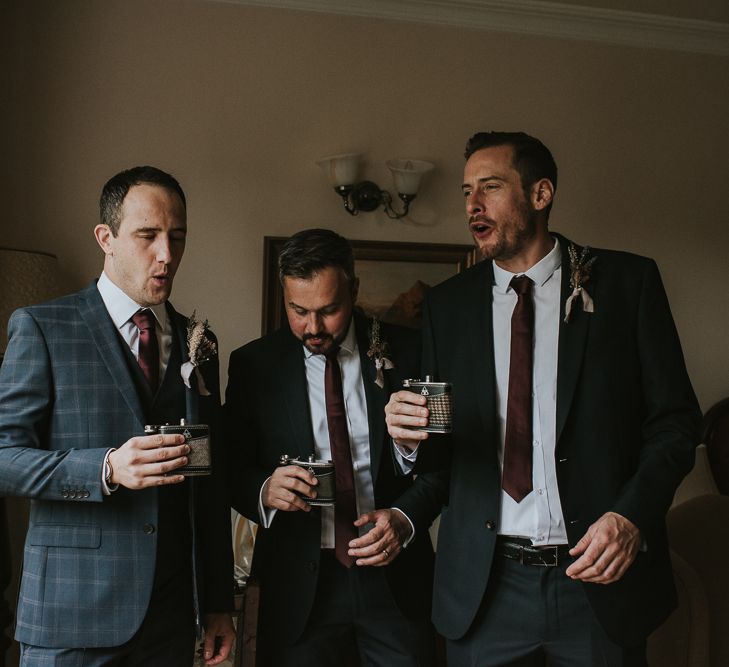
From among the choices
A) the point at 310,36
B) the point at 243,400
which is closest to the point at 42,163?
the point at 310,36

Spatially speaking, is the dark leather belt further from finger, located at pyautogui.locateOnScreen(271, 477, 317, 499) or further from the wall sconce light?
the wall sconce light

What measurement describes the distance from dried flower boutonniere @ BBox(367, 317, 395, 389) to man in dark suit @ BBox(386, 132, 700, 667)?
0.66ft

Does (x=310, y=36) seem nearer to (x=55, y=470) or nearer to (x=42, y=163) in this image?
(x=42, y=163)

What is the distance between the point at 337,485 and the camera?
2.12 metres

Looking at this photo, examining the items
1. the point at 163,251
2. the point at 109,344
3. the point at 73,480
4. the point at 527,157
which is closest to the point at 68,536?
the point at 73,480

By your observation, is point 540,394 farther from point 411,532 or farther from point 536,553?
point 411,532

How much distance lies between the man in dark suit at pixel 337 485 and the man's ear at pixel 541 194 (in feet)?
1.73

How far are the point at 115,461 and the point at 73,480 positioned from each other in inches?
4.0

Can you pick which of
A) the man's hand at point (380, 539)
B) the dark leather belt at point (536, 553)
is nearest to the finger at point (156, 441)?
the man's hand at point (380, 539)

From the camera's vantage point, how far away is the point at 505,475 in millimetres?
1894

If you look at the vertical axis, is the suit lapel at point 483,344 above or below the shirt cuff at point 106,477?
above

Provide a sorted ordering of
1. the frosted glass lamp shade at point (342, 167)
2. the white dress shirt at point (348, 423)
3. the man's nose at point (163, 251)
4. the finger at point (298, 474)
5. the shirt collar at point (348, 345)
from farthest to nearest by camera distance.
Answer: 1. the frosted glass lamp shade at point (342, 167)
2. the shirt collar at point (348, 345)
3. the white dress shirt at point (348, 423)
4. the finger at point (298, 474)
5. the man's nose at point (163, 251)

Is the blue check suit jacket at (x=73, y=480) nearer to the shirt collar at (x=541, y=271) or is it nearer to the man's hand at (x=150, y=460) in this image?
the man's hand at (x=150, y=460)

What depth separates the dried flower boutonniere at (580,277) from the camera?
1918mm
